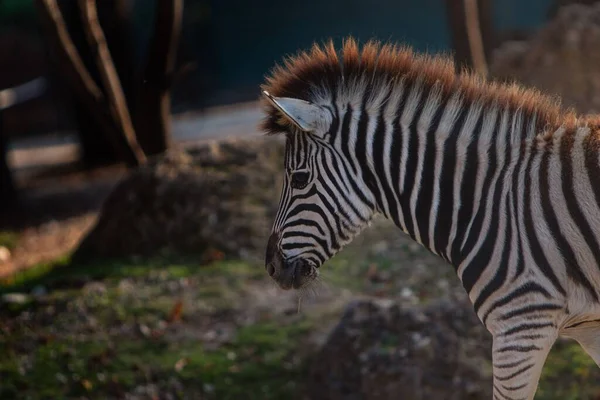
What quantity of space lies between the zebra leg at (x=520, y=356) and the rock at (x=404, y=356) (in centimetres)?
196

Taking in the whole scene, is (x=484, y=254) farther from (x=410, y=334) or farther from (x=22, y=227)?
(x=22, y=227)

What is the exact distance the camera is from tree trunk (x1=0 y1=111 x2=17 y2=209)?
1289cm

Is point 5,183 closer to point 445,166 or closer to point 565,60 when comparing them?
point 565,60

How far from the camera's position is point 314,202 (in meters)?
3.95

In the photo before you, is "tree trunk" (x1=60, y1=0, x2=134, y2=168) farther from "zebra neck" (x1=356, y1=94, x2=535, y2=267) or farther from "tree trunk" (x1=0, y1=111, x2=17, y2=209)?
"zebra neck" (x1=356, y1=94, x2=535, y2=267)

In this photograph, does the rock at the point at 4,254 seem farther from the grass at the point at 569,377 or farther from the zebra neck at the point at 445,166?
the zebra neck at the point at 445,166

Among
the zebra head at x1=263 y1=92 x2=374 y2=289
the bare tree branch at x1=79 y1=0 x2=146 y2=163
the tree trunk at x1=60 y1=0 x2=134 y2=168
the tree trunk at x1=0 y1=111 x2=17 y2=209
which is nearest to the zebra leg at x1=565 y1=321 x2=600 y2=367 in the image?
the zebra head at x1=263 y1=92 x2=374 y2=289

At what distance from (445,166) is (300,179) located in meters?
0.68

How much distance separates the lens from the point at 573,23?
9.97m

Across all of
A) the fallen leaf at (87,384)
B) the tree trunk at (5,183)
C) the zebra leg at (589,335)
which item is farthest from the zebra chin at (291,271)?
the tree trunk at (5,183)

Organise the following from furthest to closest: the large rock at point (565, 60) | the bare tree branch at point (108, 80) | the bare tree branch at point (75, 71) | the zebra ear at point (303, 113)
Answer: the large rock at point (565, 60), the bare tree branch at point (108, 80), the bare tree branch at point (75, 71), the zebra ear at point (303, 113)

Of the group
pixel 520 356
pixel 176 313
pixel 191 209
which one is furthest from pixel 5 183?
pixel 520 356

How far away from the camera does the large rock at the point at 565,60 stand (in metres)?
9.22

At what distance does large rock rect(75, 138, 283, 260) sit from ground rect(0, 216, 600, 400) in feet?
0.84
